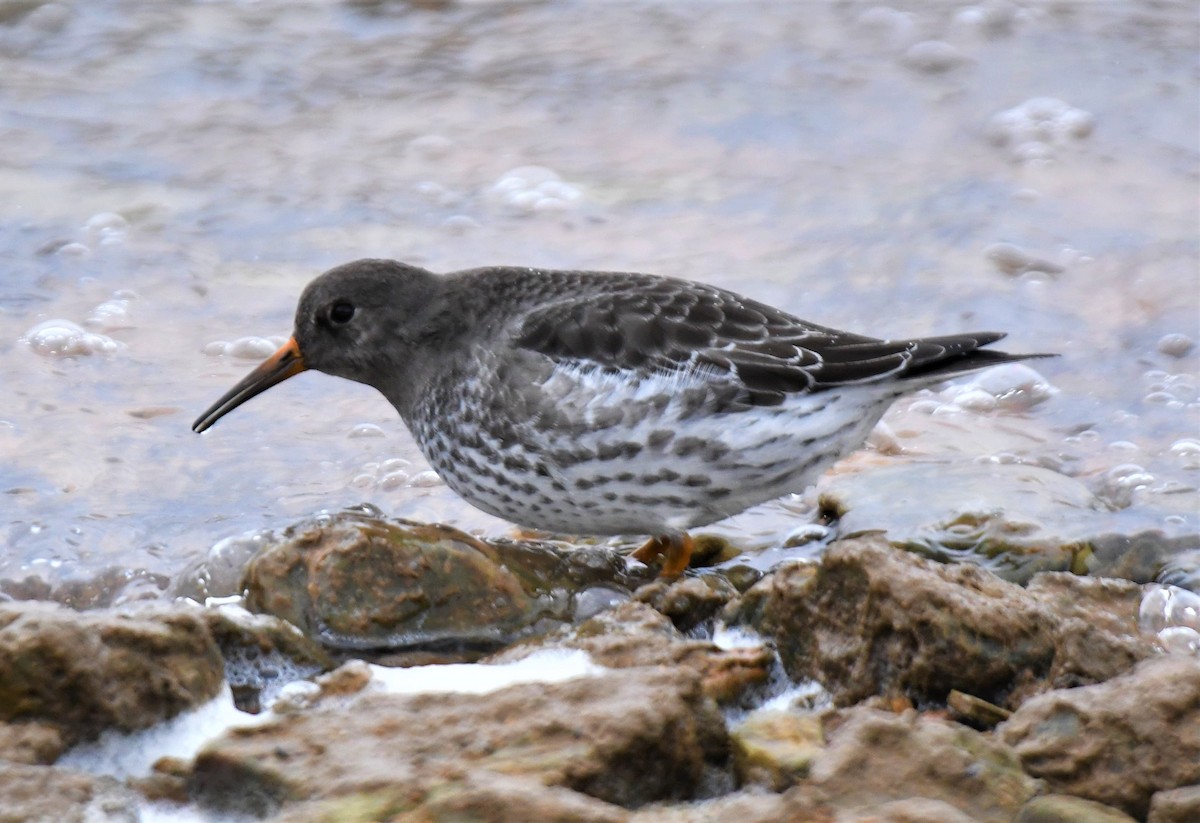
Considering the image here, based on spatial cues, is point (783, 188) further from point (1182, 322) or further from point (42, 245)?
point (42, 245)

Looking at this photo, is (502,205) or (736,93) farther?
(736,93)

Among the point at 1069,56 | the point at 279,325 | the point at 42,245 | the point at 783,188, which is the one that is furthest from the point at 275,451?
the point at 1069,56

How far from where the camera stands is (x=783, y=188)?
942cm

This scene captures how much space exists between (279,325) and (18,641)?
4.19 meters

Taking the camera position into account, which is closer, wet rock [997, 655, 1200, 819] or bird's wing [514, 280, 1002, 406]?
wet rock [997, 655, 1200, 819]

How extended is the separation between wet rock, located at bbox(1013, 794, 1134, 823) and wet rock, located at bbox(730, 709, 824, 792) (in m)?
0.53

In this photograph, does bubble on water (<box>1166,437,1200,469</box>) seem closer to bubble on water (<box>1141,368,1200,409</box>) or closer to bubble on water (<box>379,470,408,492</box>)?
bubble on water (<box>1141,368,1200,409</box>)

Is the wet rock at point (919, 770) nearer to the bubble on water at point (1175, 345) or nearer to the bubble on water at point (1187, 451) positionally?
the bubble on water at point (1187, 451)

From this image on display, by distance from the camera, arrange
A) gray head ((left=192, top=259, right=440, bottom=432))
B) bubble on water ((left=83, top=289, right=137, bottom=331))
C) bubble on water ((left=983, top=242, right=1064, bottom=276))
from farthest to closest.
Result: bubble on water ((left=983, top=242, right=1064, bottom=276)) < bubble on water ((left=83, top=289, right=137, bottom=331)) < gray head ((left=192, top=259, right=440, bottom=432))

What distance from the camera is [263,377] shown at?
20.8 ft

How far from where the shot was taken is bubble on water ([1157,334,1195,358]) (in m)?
7.52

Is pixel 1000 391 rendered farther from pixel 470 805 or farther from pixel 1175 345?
pixel 470 805

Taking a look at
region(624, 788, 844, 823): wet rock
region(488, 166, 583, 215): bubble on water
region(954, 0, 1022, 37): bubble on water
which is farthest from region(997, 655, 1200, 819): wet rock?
region(954, 0, 1022, 37): bubble on water

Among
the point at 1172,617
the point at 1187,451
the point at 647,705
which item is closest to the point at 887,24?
the point at 1187,451
